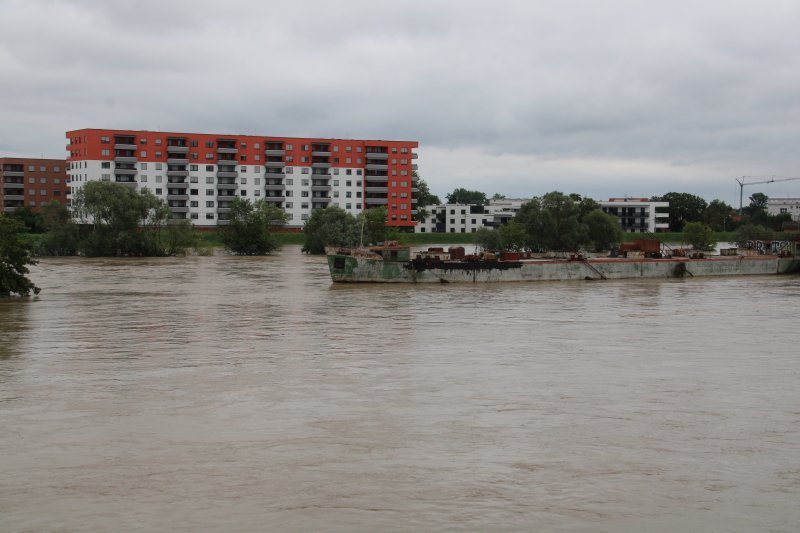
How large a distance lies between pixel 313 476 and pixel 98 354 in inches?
535

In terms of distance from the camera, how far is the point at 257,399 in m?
17.7

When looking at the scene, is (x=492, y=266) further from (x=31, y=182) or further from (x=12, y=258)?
(x=31, y=182)

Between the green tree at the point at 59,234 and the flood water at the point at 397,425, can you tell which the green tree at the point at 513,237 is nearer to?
the green tree at the point at 59,234

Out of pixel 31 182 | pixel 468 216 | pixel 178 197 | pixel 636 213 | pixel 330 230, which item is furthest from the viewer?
pixel 468 216

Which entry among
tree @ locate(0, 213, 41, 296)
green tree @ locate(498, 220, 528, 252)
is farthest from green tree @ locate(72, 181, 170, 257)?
tree @ locate(0, 213, 41, 296)

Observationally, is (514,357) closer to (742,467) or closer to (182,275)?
(742,467)

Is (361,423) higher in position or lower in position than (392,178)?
lower

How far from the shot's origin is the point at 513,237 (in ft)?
317

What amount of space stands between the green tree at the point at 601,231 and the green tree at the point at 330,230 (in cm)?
2791

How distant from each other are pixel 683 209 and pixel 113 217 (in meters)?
127

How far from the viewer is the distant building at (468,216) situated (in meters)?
174

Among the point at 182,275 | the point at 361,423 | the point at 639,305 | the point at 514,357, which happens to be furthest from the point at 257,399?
the point at 182,275

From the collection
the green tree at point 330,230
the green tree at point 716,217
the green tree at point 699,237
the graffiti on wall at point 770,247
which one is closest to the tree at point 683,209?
the green tree at point 716,217

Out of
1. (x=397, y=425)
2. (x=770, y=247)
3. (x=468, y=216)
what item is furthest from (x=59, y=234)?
(x=468, y=216)
